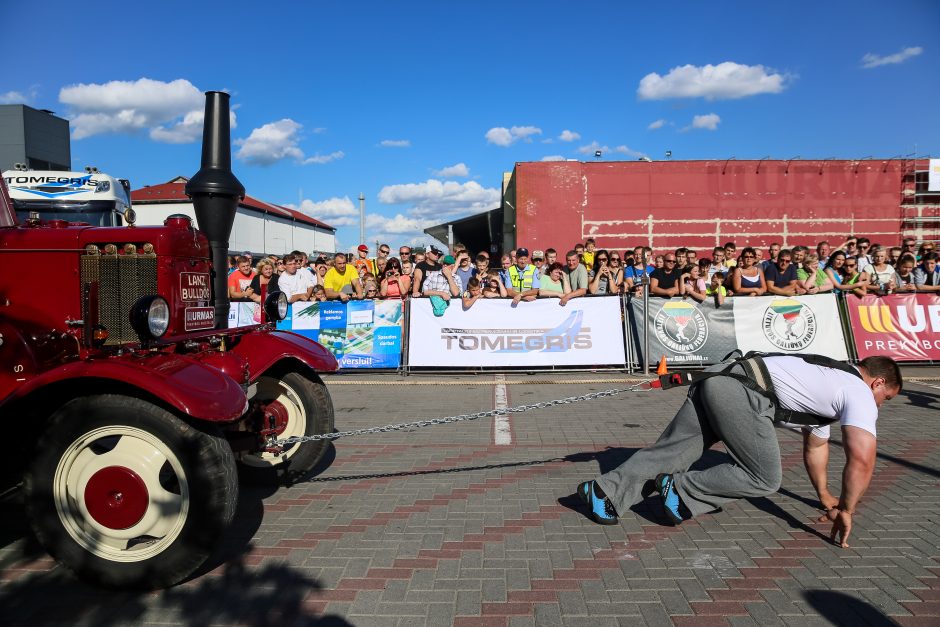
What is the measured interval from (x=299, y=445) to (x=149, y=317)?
1.76 m

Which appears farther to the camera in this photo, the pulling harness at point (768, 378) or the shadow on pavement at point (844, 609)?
the pulling harness at point (768, 378)

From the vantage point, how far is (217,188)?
4.68 m

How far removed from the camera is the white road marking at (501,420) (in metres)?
6.52

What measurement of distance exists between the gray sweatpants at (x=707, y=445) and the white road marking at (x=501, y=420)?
7.37 feet

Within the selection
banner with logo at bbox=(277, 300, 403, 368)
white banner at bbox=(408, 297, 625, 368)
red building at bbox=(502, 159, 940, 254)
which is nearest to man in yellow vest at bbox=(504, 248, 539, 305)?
white banner at bbox=(408, 297, 625, 368)

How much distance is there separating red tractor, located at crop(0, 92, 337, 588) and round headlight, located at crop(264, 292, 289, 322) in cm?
46

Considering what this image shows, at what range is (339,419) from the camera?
7492mm

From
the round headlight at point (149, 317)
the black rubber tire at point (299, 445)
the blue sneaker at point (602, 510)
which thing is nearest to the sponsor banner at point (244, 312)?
the black rubber tire at point (299, 445)

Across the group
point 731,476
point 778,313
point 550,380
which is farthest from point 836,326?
point 731,476

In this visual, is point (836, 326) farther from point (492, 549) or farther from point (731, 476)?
point (492, 549)

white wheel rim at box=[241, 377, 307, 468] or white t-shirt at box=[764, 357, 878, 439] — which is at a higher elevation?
white t-shirt at box=[764, 357, 878, 439]

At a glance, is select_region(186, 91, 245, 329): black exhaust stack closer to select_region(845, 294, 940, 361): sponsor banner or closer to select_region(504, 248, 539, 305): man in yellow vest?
select_region(504, 248, 539, 305): man in yellow vest

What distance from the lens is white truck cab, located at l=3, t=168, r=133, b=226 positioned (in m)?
9.77

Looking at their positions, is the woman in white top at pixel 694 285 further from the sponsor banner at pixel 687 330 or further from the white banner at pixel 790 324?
the white banner at pixel 790 324
